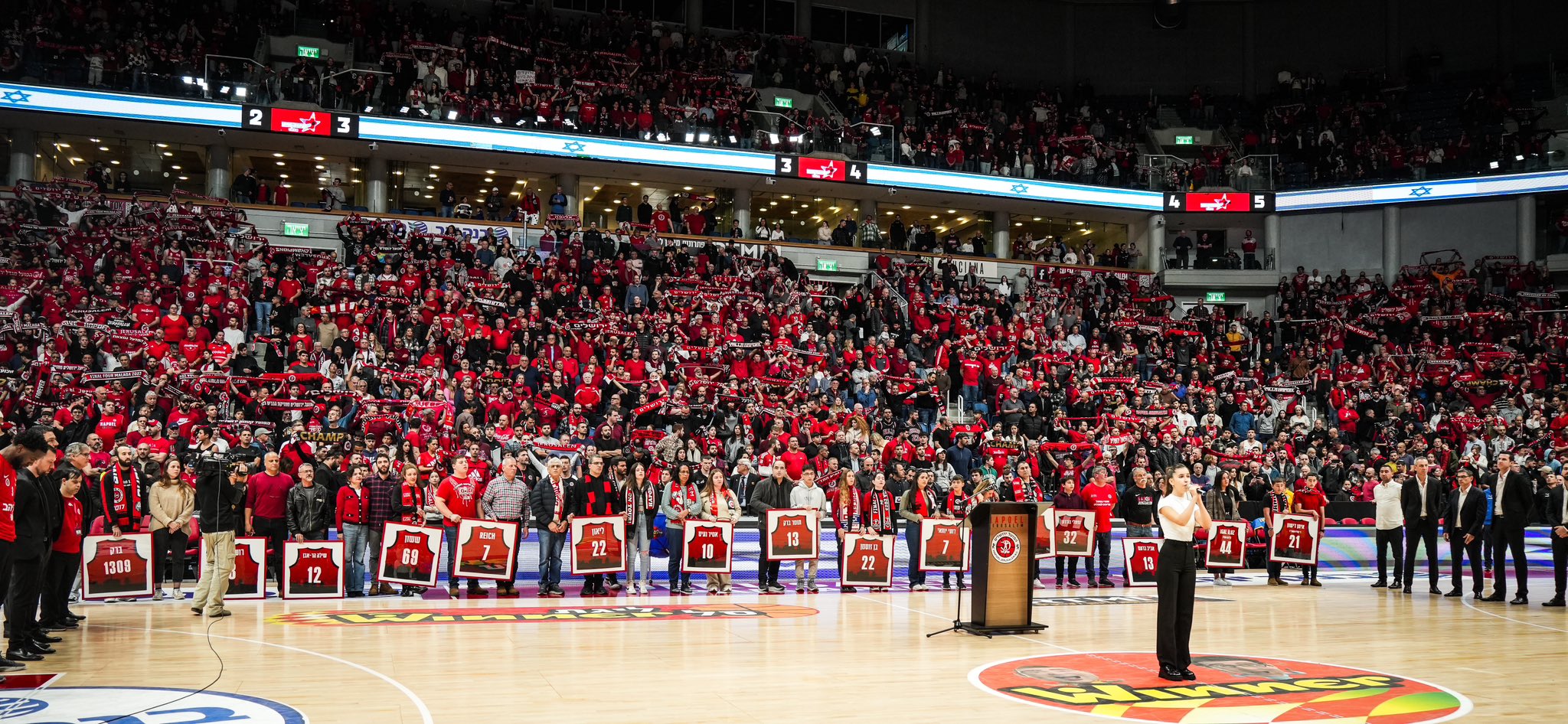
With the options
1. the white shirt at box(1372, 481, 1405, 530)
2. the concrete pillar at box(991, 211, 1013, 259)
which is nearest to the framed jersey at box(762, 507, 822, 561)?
the white shirt at box(1372, 481, 1405, 530)

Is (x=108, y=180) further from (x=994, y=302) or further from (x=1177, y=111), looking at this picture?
(x=1177, y=111)

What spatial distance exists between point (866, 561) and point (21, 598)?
31.7ft

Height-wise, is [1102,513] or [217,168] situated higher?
[217,168]

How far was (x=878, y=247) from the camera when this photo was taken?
35.1 metres

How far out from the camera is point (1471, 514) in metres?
14.8

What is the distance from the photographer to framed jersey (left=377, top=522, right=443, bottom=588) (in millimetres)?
14047

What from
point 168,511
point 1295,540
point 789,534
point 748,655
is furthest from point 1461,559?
point 168,511

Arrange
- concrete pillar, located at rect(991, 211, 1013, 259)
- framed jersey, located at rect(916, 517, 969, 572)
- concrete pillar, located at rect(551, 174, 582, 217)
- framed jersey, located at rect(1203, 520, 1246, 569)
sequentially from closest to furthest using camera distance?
→ framed jersey, located at rect(916, 517, 969, 572)
framed jersey, located at rect(1203, 520, 1246, 569)
concrete pillar, located at rect(551, 174, 582, 217)
concrete pillar, located at rect(991, 211, 1013, 259)

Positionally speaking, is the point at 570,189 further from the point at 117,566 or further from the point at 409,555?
the point at 117,566

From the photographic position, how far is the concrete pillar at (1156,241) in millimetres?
38875

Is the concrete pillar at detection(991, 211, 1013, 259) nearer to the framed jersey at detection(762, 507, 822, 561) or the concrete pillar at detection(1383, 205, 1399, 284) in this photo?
the concrete pillar at detection(1383, 205, 1399, 284)

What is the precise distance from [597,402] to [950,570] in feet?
25.8

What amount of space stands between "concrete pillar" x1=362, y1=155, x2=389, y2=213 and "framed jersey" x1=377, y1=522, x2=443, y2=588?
2071 cm

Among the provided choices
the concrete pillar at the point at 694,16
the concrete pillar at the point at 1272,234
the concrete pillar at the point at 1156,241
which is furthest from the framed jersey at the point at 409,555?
the concrete pillar at the point at 1272,234
